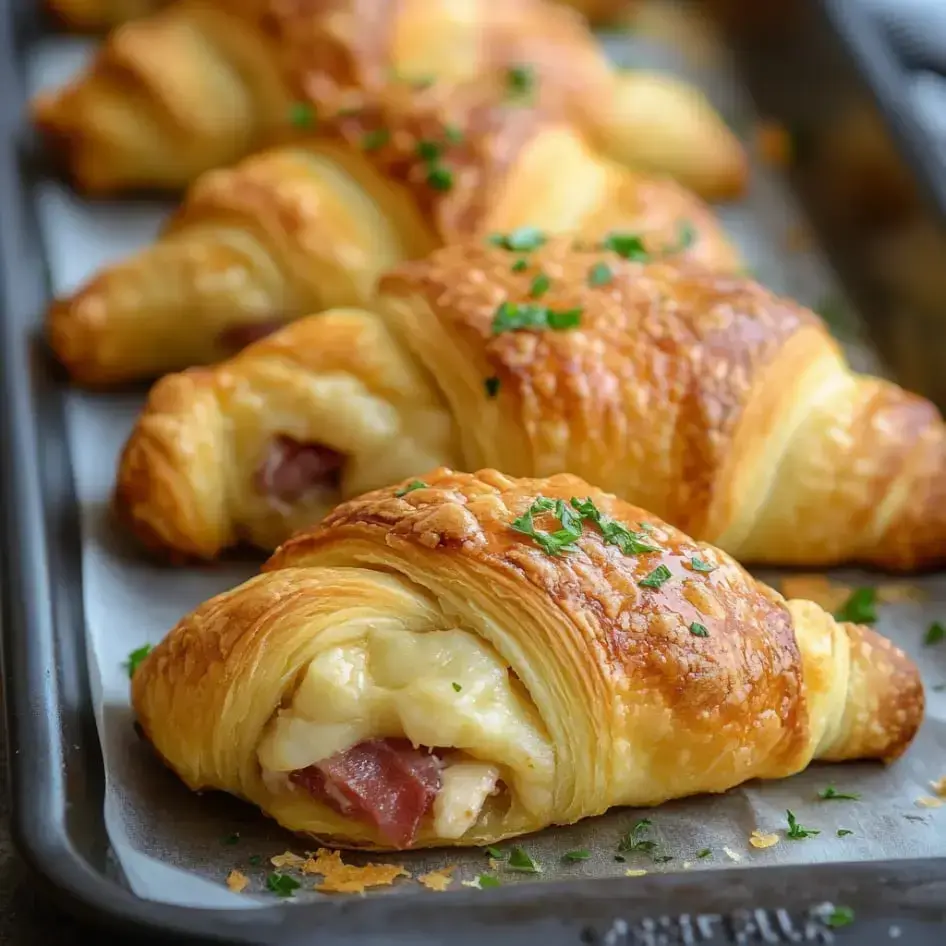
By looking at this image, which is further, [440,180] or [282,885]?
[440,180]

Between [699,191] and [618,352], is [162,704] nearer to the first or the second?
[618,352]

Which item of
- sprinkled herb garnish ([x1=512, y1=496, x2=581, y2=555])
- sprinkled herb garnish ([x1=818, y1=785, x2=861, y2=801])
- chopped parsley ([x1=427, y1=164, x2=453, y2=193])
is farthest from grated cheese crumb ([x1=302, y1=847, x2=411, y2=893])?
chopped parsley ([x1=427, y1=164, x2=453, y2=193])

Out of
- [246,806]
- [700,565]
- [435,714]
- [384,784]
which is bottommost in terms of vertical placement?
[246,806]

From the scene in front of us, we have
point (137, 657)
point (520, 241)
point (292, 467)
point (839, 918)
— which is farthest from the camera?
point (520, 241)

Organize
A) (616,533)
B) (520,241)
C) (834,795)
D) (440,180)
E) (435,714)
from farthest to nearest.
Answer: (440,180) < (520,241) < (834,795) < (616,533) < (435,714)

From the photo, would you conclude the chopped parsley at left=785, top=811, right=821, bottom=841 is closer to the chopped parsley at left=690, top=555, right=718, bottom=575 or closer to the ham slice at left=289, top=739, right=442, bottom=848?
the chopped parsley at left=690, top=555, right=718, bottom=575

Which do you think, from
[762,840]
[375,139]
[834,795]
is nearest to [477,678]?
[762,840]

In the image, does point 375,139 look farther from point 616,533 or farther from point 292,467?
point 616,533

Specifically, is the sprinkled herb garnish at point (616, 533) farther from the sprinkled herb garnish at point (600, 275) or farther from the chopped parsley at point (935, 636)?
the chopped parsley at point (935, 636)
